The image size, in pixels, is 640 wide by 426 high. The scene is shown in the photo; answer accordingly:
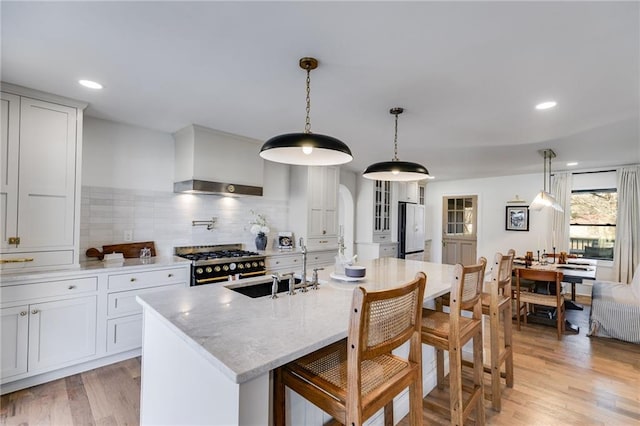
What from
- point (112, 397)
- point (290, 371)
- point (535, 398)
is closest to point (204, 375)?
point (290, 371)

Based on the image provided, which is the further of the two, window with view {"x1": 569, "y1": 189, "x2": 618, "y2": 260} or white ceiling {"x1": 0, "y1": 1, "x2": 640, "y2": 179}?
window with view {"x1": 569, "y1": 189, "x2": 618, "y2": 260}

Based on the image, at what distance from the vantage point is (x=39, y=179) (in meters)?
2.47

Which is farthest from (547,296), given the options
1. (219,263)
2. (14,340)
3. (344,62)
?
(14,340)

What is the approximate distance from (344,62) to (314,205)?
2896mm

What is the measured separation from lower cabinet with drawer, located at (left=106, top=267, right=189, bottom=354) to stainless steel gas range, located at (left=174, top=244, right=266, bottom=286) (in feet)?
1.18

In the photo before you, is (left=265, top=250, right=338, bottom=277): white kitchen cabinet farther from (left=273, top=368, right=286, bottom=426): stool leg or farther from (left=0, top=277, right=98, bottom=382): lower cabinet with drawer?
(left=273, top=368, right=286, bottom=426): stool leg

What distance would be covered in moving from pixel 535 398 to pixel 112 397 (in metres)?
3.22

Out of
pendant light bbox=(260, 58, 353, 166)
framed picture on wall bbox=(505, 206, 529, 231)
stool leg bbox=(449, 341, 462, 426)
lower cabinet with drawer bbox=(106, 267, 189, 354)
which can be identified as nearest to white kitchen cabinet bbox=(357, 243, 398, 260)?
framed picture on wall bbox=(505, 206, 529, 231)

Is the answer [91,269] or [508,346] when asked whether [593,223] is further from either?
[91,269]

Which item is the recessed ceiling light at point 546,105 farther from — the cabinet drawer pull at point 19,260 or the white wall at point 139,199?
the cabinet drawer pull at point 19,260

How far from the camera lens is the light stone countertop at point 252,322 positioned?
→ 1.02 m

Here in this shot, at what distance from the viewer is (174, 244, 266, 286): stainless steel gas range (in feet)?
10.5

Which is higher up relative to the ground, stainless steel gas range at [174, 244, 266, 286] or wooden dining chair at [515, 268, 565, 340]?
stainless steel gas range at [174, 244, 266, 286]

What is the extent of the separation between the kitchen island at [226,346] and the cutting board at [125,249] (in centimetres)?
189
